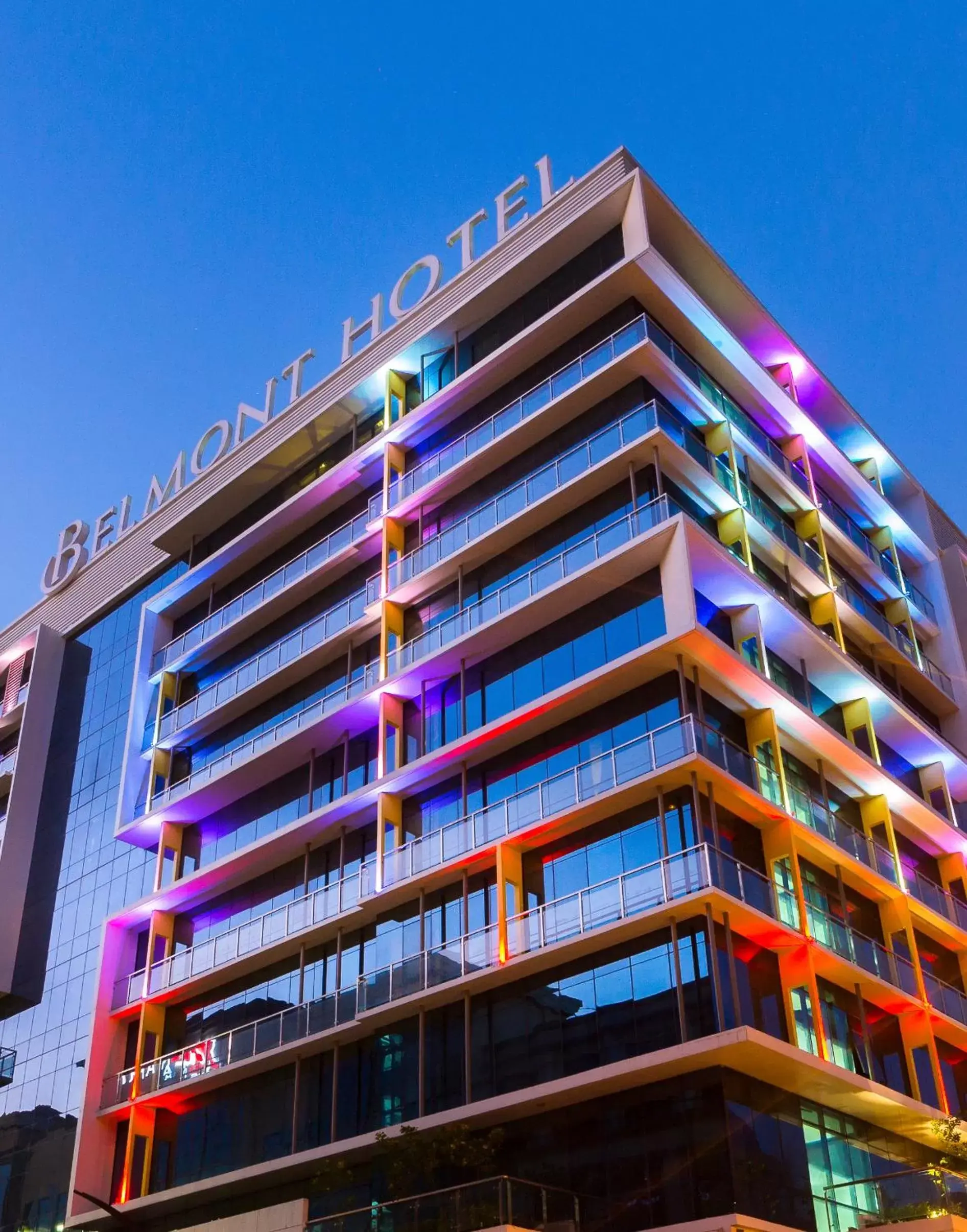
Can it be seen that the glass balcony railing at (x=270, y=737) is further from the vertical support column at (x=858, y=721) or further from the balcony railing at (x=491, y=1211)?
the balcony railing at (x=491, y=1211)

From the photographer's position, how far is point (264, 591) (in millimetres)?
45469

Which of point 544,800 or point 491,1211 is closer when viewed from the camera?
point 491,1211

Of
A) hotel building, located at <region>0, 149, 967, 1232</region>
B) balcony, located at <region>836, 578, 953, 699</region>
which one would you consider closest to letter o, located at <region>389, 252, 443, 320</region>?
hotel building, located at <region>0, 149, 967, 1232</region>

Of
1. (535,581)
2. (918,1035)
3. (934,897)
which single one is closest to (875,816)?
(934,897)

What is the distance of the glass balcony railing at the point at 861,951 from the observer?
32469 mm

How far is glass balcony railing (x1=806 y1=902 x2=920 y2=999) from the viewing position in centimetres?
3247

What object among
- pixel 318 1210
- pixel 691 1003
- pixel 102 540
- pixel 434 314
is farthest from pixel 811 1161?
pixel 102 540

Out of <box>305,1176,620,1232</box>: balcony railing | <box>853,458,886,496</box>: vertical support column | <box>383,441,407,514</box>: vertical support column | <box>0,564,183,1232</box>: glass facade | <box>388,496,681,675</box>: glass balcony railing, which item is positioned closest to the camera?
<box>305,1176,620,1232</box>: balcony railing

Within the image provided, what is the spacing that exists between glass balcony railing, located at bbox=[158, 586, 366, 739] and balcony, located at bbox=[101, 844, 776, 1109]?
10632mm

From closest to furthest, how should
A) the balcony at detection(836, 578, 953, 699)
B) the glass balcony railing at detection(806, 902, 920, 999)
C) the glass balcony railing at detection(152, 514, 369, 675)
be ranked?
the glass balcony railing at detection(806, 902, 920, 999), the balcony at detection(836, 578, 953, 699), the glass balcony railing at detection(152, 514, 369, 675)

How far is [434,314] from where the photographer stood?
42562 mm

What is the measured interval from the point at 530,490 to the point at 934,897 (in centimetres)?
1599

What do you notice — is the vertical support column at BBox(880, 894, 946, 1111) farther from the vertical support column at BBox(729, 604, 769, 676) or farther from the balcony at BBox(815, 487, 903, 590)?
the balcony at BBox(815, 487, 903, 590)

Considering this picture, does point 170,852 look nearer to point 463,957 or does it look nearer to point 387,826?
point 387,826
